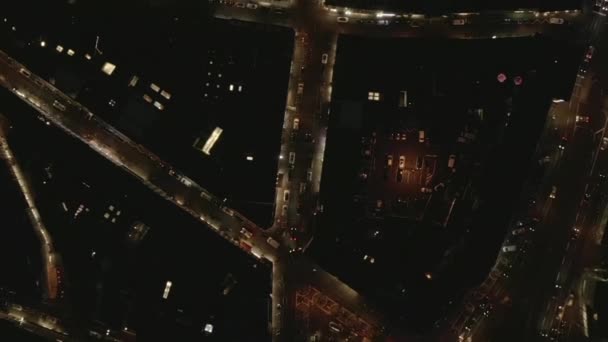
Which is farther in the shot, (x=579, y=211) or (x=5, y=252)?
(x=579, y=211)

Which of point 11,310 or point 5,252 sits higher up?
point 5,252

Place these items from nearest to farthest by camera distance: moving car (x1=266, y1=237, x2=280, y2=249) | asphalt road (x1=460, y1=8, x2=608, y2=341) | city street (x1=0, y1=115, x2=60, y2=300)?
city street (x1=0, y1=115, x2=60, y2=300) → moving car (x1=266, y1=237, x2=280, y2=249) → asphalt road (x1=460, y1=8, x2=608, y2=341)

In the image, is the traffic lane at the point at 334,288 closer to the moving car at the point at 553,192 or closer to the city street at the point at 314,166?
the city street at the point at 314,166

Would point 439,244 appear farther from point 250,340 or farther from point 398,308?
point 250,340

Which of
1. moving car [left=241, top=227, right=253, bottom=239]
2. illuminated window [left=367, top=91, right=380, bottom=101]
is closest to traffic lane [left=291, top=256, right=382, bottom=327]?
moving car [left=241, top=227, right=253, bottom=239]

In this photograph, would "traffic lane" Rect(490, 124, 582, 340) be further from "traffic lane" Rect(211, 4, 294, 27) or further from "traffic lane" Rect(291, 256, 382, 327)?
"traffic lane" Rect(211, 4, 294, 27)

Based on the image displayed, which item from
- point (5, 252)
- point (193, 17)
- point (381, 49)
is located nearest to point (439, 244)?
point (381, 49)

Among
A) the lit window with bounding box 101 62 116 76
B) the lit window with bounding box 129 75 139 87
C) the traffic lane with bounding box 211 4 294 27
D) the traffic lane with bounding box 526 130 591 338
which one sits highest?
the traffic lane with bounding box 211 4 294 27

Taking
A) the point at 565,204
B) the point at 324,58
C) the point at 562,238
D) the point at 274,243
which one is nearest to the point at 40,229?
the point at 274,243
